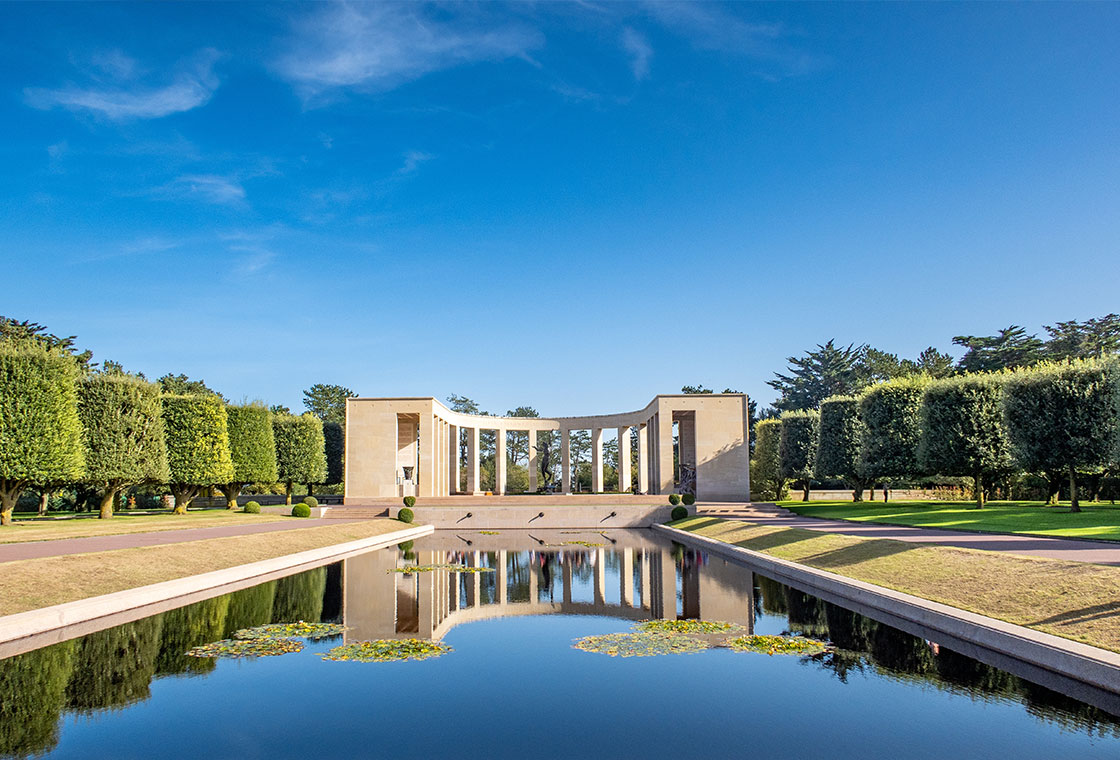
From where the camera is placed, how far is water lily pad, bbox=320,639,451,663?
9.63 metres

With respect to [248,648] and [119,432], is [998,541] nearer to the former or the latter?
[248,648]

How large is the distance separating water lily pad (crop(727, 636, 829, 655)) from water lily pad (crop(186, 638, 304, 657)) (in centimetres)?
624

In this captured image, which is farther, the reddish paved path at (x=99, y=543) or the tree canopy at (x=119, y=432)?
the tree canopy at (x=119, y=432)

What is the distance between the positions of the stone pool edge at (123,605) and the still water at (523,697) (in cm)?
49

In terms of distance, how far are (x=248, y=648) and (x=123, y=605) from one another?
12.8 feet

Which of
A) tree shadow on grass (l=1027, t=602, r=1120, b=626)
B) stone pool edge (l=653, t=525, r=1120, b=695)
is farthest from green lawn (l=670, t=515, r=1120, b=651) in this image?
stone pool edge (l=653, t=525, r=1120, b=695)

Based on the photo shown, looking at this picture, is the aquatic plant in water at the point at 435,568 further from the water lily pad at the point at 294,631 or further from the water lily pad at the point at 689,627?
the water lily pad at the point at 689,627

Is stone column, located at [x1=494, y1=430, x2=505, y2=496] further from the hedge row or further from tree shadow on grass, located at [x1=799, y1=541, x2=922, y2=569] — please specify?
tree shadow on grass, located at [x1=799, y1=541, x2=922, y2=569]

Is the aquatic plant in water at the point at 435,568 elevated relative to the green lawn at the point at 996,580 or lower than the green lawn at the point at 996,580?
lower

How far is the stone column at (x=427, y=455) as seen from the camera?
4550 cm

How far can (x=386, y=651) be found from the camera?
9.92 meters

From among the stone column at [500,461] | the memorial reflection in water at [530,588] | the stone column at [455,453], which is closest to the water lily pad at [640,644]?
the memorial reflection in water at [530,588]

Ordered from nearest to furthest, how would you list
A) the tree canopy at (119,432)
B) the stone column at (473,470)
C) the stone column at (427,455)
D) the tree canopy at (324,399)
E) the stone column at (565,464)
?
the tree canopy at (119,432)
the stone column at (427,455)
the stone column at (565,464)
the stone column at (473,470)
the tree canopy at (324,399)

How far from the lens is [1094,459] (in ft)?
84.4
